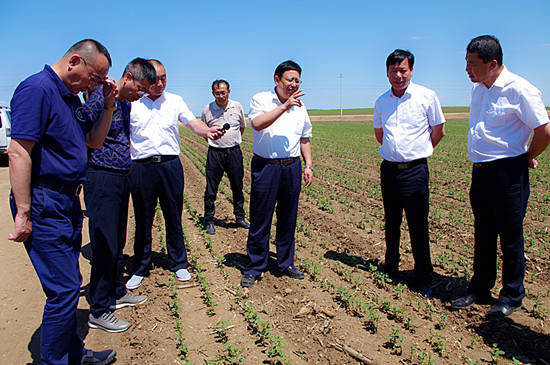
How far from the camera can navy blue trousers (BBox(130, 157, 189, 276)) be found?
431 cm

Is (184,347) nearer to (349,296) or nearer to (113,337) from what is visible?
(113,337)

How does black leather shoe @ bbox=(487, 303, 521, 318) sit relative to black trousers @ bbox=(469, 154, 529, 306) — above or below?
below

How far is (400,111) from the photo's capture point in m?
4.24

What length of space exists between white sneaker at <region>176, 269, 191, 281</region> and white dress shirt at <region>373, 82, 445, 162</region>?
8.91 ft

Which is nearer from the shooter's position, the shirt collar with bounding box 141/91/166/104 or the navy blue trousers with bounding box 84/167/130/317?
the navy blue trousers with bounding box 84/167/130/317

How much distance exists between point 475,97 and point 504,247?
58.2 inches

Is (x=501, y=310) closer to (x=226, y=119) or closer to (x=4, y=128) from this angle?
(x=226, y=119)

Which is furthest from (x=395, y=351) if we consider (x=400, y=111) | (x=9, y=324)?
(x=9, y=324)

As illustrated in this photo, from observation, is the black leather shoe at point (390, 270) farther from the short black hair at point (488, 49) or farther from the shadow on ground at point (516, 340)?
the short black hair at point (488, 49)

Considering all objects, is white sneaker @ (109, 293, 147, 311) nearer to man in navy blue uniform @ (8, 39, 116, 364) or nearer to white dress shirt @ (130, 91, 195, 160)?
man in navy blue uniform @ (8, 39, 116, 364)

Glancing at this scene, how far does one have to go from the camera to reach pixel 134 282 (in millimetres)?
4473

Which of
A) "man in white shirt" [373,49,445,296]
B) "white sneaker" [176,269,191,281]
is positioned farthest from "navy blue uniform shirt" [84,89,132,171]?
"man in white shirt" [373,49,445,296]

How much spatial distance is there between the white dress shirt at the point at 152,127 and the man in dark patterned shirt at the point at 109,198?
0.41 meters

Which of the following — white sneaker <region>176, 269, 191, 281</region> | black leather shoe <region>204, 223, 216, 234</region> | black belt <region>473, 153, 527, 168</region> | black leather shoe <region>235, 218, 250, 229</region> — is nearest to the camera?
black belt <region>473, 153, 527, 168</region>
